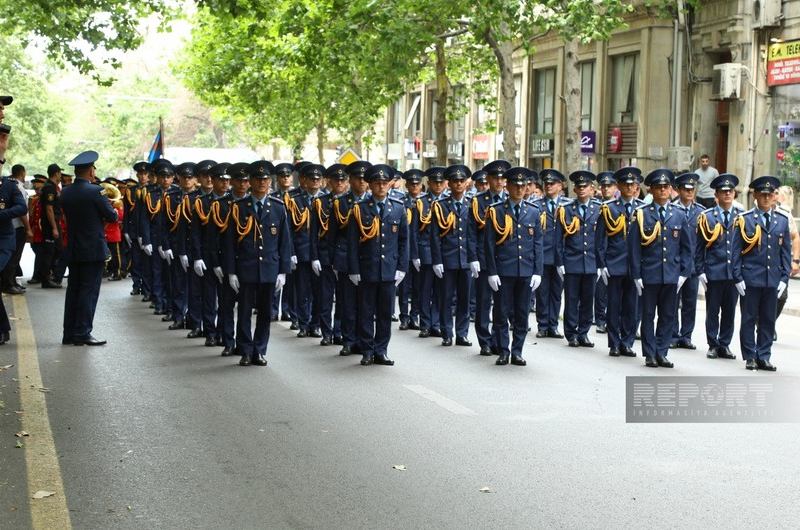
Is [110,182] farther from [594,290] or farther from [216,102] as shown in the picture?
[216,102]

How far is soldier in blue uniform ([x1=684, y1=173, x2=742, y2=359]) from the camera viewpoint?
535 inches

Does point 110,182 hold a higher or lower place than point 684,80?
lower

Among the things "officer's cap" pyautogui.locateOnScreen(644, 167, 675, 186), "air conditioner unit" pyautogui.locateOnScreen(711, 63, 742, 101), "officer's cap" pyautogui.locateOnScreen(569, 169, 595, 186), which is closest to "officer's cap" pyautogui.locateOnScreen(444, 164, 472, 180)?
"officer's cap" pyautogui.locateOnScreen(569, 169, 595, 186)

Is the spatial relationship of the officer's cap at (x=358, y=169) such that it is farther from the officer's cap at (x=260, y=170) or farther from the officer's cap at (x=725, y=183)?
the officer's cap at (x=725, y=183)

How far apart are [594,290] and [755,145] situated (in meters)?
14.8

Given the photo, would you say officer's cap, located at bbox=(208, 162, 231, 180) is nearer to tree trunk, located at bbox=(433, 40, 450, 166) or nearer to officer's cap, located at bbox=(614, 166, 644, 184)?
officer's cap, located at bbox=(614, 166, 644, 184)

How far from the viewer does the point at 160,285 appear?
17.9 meters

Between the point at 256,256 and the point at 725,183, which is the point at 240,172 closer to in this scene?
the point at 256,256

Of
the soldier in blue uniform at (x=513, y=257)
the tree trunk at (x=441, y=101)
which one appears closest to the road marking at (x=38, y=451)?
the soldier in blue uniform at (x=513, y=257)

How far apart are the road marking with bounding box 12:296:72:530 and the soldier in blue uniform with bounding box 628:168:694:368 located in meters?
6.11

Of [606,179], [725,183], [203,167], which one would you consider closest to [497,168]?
[606,179]

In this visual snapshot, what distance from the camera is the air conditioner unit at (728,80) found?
28312mm

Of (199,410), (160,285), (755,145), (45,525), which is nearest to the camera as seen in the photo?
(45,525)


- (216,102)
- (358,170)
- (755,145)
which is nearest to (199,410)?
(358,170)
